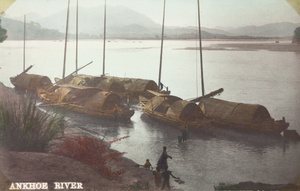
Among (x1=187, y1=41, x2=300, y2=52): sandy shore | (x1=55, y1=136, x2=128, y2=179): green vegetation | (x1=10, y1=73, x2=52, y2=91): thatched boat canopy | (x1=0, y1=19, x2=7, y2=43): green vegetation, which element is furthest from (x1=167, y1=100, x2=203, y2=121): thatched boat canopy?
(x1=0, y1=19, x2=7, y2=43): green vegetation

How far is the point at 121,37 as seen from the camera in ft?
46.7

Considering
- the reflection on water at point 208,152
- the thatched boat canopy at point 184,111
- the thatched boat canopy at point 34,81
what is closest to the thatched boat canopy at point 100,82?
the thatched boat canopy at point 34,81

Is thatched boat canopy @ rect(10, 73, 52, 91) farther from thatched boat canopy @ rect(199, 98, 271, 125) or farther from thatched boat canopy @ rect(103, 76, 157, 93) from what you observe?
thatched boat canopy @ rect(199, 98, 271, 125)

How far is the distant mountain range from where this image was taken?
35.0 feet

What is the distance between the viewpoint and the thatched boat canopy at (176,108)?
15438 millimetres

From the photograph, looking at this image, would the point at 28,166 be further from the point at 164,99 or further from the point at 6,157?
the point at 164,99

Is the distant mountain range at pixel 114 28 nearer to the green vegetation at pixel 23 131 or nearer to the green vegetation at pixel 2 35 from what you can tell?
the green vegetation at pixel 2 35

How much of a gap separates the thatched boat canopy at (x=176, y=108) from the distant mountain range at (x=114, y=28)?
3.95 m

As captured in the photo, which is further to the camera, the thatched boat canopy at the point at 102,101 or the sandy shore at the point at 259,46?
the thatched boat canopy at the point at 102,101

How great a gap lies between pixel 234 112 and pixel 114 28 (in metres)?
7.80

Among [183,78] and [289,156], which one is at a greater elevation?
→ [183,78]

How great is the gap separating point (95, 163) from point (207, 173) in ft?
13.5

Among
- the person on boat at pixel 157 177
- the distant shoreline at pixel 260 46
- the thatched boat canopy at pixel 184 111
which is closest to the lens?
the person on boat at pixel 157 177

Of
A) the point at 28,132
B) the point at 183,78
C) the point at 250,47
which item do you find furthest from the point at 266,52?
the point at 183,78
